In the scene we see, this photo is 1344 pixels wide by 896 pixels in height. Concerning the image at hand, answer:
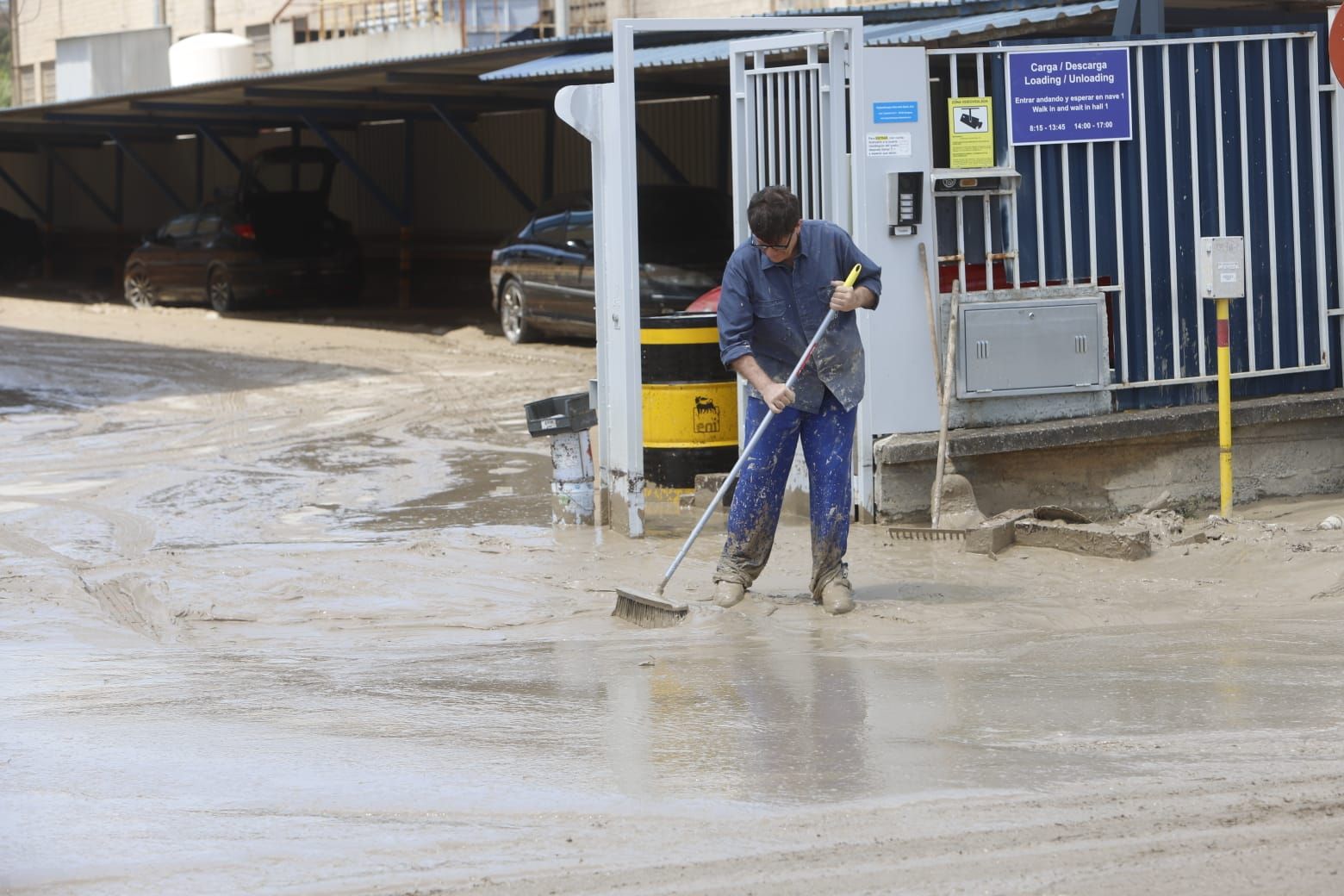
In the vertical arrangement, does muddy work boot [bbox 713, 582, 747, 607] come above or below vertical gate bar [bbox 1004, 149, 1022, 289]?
below

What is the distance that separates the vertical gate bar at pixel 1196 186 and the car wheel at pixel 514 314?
35.1 ft

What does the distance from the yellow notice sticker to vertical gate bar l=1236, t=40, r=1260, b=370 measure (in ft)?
4.97

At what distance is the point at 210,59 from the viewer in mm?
36156

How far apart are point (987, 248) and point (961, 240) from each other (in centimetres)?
15

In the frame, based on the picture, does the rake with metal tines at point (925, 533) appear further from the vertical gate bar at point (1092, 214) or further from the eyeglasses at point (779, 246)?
the eyeglasses at point (779, 246)

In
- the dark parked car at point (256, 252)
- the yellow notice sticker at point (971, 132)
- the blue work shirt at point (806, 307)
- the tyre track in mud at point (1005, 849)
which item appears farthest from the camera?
the dark parked car at point (256, 252)

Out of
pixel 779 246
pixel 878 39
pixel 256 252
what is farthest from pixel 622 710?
pixel 256 252

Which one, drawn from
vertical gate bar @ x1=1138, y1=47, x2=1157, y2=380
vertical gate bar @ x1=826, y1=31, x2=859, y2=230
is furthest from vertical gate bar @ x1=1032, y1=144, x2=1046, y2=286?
vertical gate bar @ x1=826, y1=31, x2=859, y2=230

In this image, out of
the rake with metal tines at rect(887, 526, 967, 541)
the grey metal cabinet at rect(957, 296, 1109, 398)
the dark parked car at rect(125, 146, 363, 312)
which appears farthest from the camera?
the dark parked car at rect(125, 146, 363, 312)

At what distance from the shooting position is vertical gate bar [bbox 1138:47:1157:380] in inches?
350

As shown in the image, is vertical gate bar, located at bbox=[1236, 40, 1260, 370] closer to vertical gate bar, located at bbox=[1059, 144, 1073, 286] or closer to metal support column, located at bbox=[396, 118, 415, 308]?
vertical gate bar, located at bbox=[1059, 144, 1073, 286]

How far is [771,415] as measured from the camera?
22.5ft

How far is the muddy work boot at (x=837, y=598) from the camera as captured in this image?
6828 millimetres

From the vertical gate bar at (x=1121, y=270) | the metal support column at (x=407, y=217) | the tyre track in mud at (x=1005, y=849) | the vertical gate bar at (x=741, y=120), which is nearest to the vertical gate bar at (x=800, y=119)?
the vertical gate bar at (x=741, y=120)
